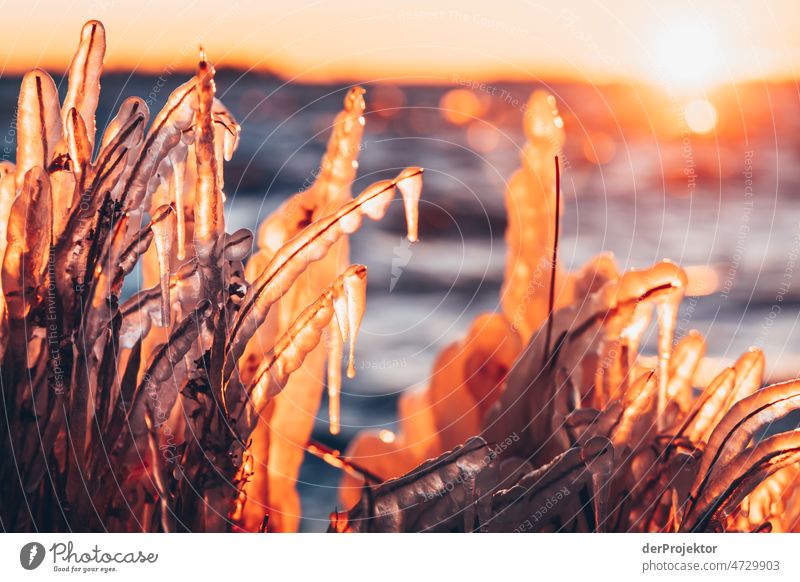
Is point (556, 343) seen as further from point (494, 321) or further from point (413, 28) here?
point (413, 28)

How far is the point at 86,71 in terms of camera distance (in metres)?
1.56

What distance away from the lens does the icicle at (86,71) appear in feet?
5.13

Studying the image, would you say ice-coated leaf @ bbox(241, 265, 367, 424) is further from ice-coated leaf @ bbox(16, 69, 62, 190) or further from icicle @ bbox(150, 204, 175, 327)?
ice-coated leaf @ bbox(16, 69, 62, 190)

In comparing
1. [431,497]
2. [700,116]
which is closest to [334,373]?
[431,497]

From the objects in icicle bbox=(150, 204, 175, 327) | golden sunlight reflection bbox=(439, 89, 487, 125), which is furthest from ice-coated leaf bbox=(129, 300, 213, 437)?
golden sunlight reflection bbox=(439, 89, 487, 125)

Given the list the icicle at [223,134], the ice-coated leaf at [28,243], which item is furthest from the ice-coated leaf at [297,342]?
→ the ice-coated leaf at [28,243]

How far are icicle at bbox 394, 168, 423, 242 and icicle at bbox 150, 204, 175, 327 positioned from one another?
1.08 ft

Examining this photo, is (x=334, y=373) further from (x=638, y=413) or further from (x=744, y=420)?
(x=744, y=420)

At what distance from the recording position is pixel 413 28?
1.67 m

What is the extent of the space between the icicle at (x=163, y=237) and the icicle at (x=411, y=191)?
328 mm

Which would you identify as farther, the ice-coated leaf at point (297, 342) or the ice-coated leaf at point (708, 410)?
the ice-coated leaf at point (708, 410)

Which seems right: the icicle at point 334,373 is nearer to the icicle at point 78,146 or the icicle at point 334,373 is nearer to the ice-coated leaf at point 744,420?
the icicle at point 78,146

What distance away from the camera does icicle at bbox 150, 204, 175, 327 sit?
1.55 m

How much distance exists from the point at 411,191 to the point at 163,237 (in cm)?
36
